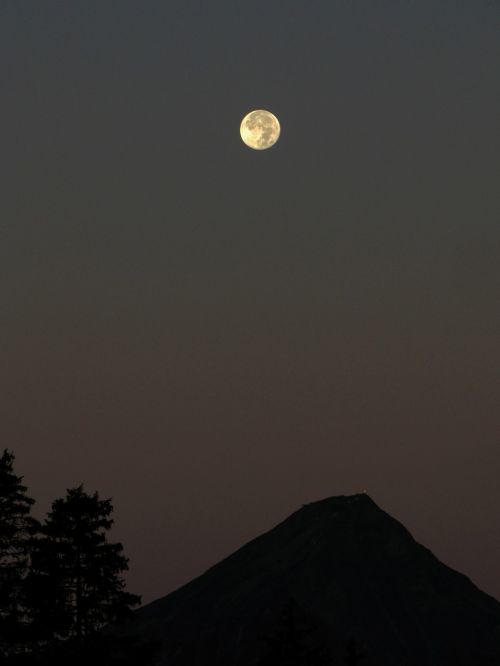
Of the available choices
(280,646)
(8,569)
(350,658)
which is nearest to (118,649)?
(8,569)

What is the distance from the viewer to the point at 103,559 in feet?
106

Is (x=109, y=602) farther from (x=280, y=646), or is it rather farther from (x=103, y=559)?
(x=280, y=646)

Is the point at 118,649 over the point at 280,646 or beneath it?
beneath

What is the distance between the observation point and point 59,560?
1277 inches

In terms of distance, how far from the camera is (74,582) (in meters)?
32.5

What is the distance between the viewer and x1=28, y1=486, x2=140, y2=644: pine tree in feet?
105

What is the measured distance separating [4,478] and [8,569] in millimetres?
2129

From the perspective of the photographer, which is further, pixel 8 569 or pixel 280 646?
pixel 280 646

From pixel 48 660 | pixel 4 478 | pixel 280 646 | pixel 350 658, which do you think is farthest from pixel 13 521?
pixel 350 658

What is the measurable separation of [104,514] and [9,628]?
11.4 ft

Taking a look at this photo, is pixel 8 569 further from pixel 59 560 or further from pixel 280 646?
pixel 280 646

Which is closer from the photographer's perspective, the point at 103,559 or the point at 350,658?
the point at 103,559

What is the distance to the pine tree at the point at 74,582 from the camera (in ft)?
105

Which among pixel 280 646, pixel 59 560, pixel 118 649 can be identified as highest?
pixel 280 646
